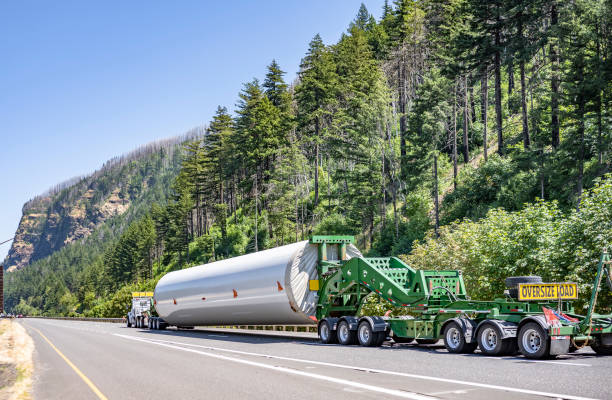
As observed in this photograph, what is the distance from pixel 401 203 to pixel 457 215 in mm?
13502

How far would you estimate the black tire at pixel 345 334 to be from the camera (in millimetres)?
Result: 18031

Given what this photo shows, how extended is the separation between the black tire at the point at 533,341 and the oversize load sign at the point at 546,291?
28.4 inches

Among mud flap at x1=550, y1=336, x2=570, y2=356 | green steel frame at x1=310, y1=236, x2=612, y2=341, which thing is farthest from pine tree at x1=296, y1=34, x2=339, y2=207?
mud flap at x1=550, y1=336, x2=570, y2=356

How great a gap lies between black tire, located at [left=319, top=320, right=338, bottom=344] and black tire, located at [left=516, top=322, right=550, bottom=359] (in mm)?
7632

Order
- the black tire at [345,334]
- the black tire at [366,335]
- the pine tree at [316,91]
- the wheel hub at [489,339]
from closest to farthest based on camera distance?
the wheel hub at [489,339] → the black tire at [366,335] → the black tire at [345,334] → the pine tree at [316,91]

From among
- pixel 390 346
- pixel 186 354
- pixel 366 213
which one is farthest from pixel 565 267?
pixel 366 213

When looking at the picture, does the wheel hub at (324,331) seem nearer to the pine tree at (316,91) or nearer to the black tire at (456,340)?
the black tire at (456,340)

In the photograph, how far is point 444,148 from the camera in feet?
181

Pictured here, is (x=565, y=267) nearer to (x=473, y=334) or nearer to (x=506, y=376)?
(x=473, y=334)

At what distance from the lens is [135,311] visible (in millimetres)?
45500

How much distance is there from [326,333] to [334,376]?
27.9 feet

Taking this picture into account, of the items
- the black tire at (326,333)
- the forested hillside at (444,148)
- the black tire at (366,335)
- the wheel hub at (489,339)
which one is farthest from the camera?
the forested hillside at (444,148)

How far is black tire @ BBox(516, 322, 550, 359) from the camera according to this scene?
11645 millimetres

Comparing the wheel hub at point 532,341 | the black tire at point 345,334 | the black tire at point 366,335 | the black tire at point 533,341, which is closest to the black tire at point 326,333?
the black tire at point 345,334
